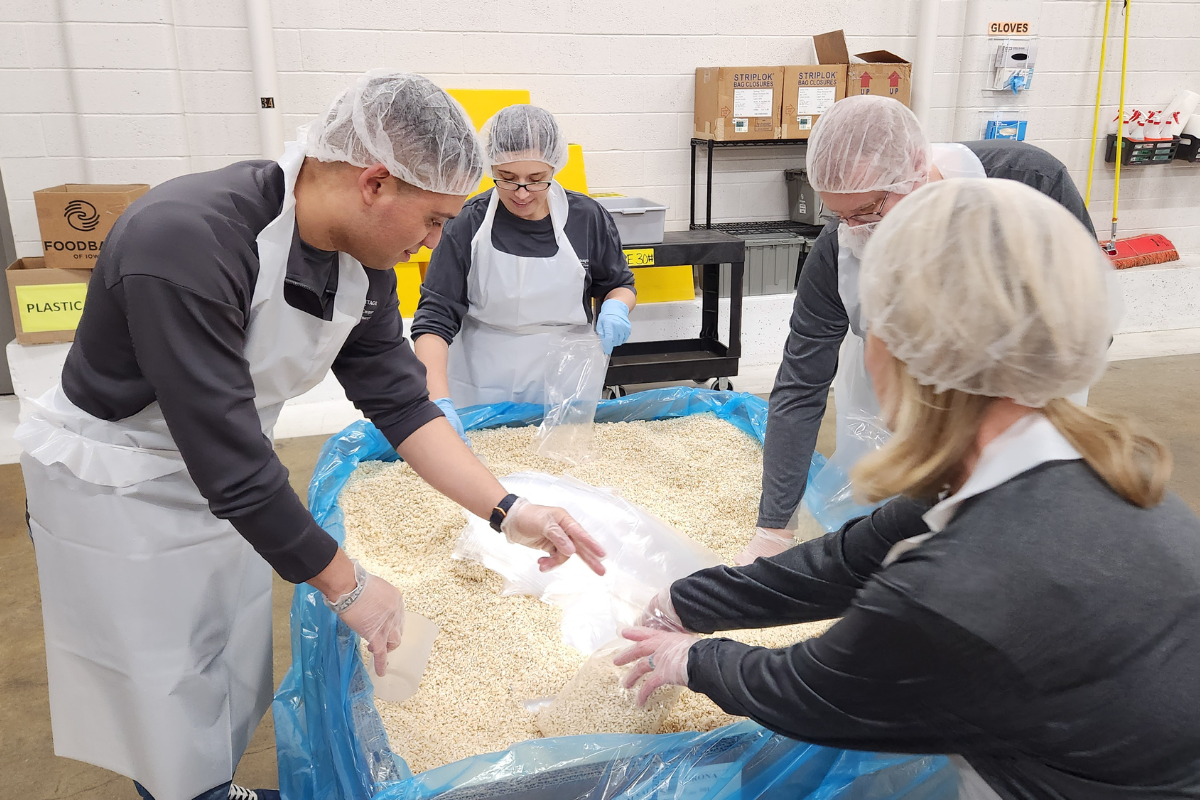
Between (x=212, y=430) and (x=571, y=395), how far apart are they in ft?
4.44

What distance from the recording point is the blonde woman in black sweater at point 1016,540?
27.2 inches

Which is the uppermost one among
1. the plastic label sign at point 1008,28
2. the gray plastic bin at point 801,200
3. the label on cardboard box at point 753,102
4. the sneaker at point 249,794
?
the plastic label sign at point 1008,28

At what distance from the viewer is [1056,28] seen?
457 cm

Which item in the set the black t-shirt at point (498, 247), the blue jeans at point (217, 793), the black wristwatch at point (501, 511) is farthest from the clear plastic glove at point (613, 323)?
the blue jeans at point (217, 793)

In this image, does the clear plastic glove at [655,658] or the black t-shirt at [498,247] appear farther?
the black t-shirt at [498,247]

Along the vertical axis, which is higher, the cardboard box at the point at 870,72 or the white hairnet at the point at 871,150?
the cardboard box at the point at 870,72

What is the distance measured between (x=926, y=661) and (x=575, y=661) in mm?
780

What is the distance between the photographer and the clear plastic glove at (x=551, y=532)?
4.42 feet

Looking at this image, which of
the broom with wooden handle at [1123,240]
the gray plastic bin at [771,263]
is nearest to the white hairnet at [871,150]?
the gray plastic bin at [771,263]

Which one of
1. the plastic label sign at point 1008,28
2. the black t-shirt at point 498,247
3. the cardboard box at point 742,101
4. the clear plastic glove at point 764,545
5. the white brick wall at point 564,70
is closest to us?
the clear plastic glove at point 764,545

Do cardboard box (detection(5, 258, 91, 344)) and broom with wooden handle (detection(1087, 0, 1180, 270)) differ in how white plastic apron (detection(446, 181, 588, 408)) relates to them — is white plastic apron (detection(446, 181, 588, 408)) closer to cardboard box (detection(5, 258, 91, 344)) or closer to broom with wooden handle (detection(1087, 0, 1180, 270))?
cardboard box (detection(5, 258, 91, 344))

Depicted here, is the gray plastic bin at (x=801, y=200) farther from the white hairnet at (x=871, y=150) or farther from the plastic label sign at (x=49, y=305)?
the plastic label sign at (x=49, y=305)

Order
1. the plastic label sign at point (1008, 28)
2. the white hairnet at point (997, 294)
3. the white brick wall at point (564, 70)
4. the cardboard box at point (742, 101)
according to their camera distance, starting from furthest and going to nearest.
Answer: 1. the plastic label sign at point (1008, 28)
2. the cardboard box at point (742, 101)
3. the white brick wall at point (564, 70)
4. the white hairnet at point (997, 294)

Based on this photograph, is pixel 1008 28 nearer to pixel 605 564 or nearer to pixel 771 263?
pixel 771 263
